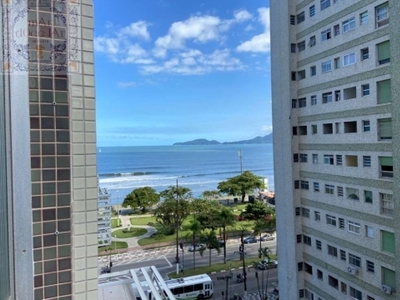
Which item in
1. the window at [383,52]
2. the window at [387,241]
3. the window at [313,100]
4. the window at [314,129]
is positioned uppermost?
the window at [383,52]

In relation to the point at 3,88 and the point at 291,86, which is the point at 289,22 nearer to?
the point at 291,86

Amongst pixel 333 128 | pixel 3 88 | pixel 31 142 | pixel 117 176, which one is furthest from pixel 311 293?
pixel 117 176

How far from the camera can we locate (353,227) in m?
11.0

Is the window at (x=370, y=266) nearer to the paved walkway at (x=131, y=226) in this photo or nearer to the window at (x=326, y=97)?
the window at (x=326, y=97)

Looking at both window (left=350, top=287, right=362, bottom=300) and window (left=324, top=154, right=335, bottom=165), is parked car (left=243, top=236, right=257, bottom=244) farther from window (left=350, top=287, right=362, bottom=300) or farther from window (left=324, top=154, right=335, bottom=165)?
window (left=324, top=154, right=335, bottom=165)

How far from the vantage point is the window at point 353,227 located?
1082 centimetres

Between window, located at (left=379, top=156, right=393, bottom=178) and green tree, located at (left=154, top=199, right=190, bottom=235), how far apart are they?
71.1 ft

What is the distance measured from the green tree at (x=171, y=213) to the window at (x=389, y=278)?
21.0 metres

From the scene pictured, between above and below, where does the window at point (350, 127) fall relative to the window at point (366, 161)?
above

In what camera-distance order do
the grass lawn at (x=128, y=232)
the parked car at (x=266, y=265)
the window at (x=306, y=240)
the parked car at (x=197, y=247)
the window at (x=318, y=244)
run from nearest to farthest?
the window at (x=318, y=244), the window at (x=306, y=240), the parked car at (x=266, y=265), the parked car at (x=197, y=247), the grass lawn at (x=128, y=232)

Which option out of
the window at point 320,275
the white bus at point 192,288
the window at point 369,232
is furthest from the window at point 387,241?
the white bus at point 192,288

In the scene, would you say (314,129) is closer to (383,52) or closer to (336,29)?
(336,29)

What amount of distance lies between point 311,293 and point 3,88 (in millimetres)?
13565

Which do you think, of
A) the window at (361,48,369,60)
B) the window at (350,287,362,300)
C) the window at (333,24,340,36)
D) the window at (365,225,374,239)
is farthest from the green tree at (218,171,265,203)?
the window at (361,48,369,60)
